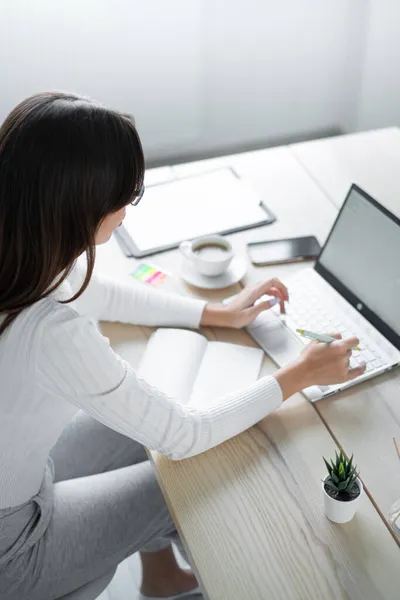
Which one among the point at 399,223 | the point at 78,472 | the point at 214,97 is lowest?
the point at 78,472

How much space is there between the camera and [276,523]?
0.94m

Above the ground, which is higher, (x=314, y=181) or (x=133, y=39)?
(x=133, y=39)

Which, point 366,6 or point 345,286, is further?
point 366,6

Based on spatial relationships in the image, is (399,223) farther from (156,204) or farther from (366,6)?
(366,6)

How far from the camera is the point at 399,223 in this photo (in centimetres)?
121

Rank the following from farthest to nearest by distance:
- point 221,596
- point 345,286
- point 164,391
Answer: point 345,286
point 164,391
point 221,596

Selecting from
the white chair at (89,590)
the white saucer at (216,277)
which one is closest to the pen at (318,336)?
the white saucer at (216,277)

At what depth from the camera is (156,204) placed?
1.63 metres

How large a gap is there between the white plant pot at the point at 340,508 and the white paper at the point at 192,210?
0.73 m

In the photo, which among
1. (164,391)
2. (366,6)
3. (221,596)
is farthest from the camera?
(366,6)

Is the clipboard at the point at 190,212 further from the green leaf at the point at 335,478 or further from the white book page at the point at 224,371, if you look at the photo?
the green leaf at the point at 335,478

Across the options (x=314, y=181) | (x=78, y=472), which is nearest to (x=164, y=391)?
(x=78, y=472)

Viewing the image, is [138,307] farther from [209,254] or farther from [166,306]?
[209,254]

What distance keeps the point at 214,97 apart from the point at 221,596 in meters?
2.10
